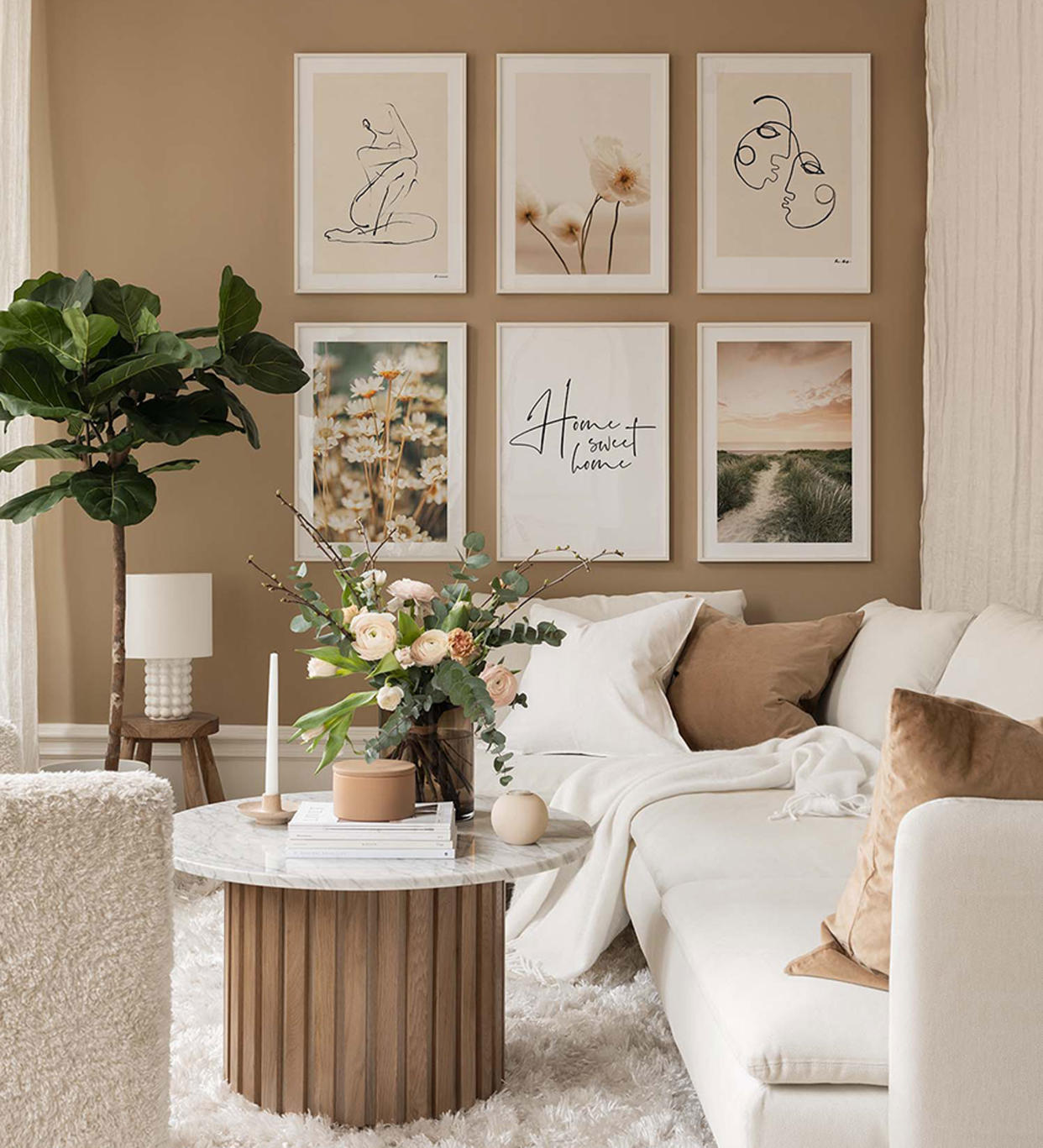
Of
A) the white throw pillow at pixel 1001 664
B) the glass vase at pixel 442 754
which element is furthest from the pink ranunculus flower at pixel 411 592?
the white throw pillow at pixel 1001 664

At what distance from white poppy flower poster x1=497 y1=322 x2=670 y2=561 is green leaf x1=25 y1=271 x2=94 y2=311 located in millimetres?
1318

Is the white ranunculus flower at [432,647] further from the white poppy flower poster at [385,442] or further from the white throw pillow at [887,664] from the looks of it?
the white poppy flower poster at [385,442]

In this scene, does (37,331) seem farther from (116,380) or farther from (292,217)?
(292,217)

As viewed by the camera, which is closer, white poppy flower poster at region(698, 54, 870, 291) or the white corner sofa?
the white corner sofa

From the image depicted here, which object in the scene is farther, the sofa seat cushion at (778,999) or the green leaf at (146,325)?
the green leaf at (146,325)

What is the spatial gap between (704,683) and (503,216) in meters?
1.72

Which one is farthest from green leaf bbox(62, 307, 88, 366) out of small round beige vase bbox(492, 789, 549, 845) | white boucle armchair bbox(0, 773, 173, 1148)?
white boucle armchair bbox(0, 773, 173, 1148)

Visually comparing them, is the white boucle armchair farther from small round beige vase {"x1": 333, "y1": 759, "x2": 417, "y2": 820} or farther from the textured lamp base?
the textured lamp base

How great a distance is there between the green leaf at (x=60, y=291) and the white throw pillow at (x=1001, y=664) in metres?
2.51

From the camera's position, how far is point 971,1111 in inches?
54.1

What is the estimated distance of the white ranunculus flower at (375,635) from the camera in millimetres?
2027

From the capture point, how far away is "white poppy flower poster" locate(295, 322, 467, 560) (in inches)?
155

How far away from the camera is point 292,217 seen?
3941 mm

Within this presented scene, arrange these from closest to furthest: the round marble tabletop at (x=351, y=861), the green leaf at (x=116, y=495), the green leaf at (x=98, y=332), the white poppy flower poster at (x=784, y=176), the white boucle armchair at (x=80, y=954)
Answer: the white boucle armchair at (x=80, y=954)
the round marble tabletop at (x=351, y=861)
the green leaf at (x=98, y=332)
the green leaf at (x=116, y=495)
the white poppy flower poster at (x=784, y=176)
